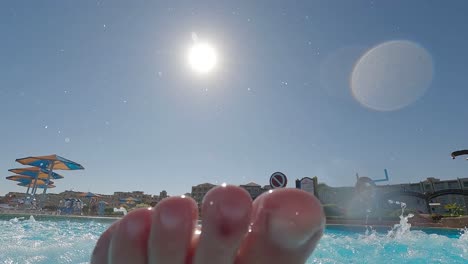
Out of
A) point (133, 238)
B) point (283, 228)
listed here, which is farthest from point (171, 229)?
point (283, 228)

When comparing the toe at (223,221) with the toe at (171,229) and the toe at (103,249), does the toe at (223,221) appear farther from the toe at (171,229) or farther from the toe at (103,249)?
the toe at (103,249)

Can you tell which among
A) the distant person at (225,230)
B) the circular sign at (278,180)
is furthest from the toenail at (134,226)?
the circular sign at (278,180)

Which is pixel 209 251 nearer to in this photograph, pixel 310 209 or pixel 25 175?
pixel 310 209

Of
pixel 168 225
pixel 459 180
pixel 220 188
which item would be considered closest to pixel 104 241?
pixel 168 225

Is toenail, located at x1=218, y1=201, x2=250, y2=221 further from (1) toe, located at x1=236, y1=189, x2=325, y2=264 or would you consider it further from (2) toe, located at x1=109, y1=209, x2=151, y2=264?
(2) toe, located at x1=109, y1=209, x2=151, y2=264

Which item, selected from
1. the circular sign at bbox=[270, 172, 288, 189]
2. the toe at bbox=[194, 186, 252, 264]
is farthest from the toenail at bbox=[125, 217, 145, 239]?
the circular sign at bbox=[270, 172, 288, 189]
